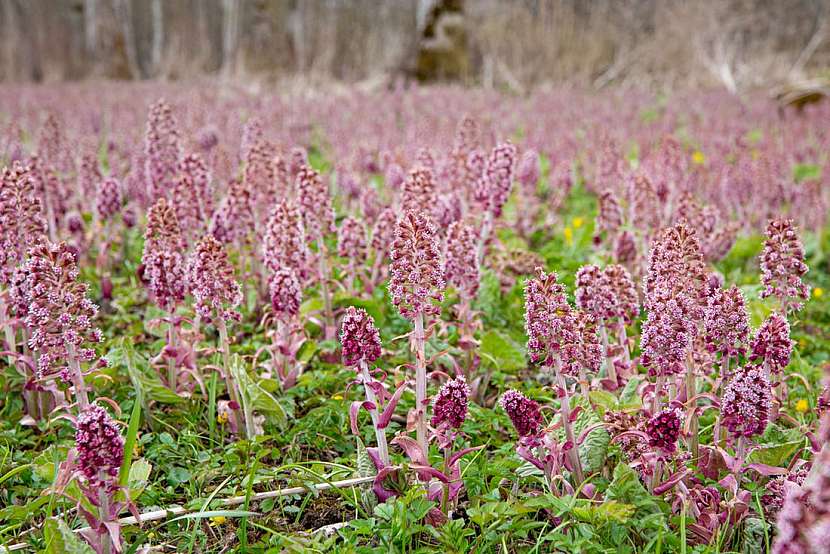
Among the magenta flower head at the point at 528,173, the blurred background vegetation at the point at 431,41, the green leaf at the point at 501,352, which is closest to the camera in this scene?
the green leaf at the point at 501,352

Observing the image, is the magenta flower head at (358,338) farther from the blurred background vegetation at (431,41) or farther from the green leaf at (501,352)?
the blurred background vegetation at (431,41)

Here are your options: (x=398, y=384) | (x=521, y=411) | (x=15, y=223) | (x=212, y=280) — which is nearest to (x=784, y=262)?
(x=521, y=411)

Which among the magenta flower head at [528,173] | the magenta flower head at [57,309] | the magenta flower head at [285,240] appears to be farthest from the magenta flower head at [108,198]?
the magenta flower head at [528,173]

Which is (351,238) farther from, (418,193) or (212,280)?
(212,280)

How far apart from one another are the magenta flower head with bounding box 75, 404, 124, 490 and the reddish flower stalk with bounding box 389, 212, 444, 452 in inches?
37.3

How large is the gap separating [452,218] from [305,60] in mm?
21974

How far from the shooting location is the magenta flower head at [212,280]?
2844 millimetres

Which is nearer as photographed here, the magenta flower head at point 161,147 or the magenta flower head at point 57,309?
the magenta flower head at point 57,309

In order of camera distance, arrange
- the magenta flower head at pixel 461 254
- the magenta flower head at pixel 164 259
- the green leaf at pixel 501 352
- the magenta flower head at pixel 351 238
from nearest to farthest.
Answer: the magenta flower head at pixel 164 259
the magenta flower head at pixel 461 254
the green leaf at pixel 501 352
the magenta flower head at pixel 351 238

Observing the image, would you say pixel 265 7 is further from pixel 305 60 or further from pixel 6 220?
pixel 6 220

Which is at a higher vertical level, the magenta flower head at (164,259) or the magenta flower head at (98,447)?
the magenta flower head at (164,259)

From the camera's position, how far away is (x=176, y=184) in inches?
152

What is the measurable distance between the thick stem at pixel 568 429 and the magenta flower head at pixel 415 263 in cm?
48

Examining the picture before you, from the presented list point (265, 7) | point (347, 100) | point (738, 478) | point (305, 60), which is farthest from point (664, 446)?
point (265, 7)
